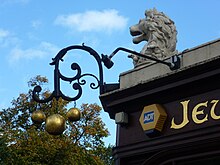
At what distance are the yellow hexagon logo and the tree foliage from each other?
14930mm

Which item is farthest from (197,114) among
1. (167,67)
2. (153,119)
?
(167,67)

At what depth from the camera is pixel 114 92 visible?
40.4 feet

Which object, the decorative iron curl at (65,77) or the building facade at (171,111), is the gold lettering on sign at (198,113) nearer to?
the building facade at (171,111)

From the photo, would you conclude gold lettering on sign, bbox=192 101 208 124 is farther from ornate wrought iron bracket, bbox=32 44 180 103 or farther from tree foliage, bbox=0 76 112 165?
tree foliage, bbox=0 76 112 165

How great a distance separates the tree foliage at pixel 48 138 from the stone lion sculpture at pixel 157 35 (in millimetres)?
13982

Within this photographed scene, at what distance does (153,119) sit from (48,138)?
60.0 feet

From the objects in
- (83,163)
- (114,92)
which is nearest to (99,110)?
(83,163)

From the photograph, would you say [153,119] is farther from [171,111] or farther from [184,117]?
[184,117]

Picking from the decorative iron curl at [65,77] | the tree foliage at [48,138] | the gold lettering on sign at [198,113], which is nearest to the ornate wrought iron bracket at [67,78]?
the decorative iron curl at [65,77]

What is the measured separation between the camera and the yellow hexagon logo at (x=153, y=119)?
11.3m

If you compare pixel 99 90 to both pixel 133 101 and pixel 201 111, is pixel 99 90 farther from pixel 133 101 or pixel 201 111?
pixel 201 111

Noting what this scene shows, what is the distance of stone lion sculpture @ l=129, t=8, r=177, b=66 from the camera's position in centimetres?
1277

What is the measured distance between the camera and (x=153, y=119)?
11.4m

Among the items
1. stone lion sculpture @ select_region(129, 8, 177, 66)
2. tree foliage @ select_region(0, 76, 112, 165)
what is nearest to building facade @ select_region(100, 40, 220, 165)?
stone lion sculpture @ select_region(129, 8, 177, 66)
